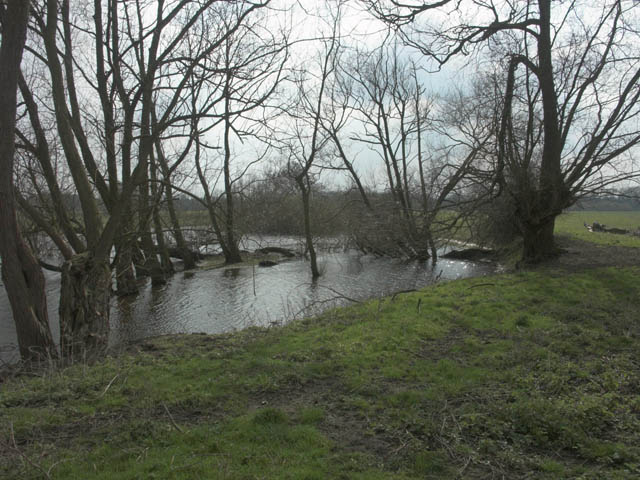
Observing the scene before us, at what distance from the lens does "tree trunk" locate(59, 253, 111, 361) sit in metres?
8.26

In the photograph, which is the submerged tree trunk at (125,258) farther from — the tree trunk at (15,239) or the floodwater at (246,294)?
the tree trunk at (15,239)

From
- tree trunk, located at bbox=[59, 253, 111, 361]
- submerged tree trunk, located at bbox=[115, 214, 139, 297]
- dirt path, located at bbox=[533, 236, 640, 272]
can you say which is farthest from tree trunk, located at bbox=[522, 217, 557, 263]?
tree trunk, located at bbox=[59, 253, 111, 361]

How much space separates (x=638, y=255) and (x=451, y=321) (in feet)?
30.7

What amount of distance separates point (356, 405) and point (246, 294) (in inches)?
484

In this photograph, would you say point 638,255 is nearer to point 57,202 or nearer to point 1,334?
point 57,202

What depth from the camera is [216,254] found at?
98.1ft

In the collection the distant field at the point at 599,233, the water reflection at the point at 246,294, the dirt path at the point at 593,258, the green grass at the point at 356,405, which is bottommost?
the water reflection at the point at 246,294

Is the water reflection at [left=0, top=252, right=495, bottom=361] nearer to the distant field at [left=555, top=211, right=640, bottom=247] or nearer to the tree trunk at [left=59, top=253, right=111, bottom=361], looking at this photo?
the tree trunk at [left=59, top=253, right=111, bottom=361]

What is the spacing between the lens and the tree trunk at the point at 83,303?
27.1 feet

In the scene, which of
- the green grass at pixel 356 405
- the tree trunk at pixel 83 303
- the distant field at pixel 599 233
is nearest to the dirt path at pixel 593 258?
the distant field at pixel 599 233

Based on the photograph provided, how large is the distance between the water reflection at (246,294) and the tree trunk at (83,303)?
62cm

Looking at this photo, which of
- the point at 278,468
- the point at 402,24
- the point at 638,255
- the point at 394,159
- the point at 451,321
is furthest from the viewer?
the point at 394,159

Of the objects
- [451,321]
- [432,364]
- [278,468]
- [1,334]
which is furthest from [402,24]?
[1,334]

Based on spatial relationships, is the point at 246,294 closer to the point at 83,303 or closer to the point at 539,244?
the point at 83,303
